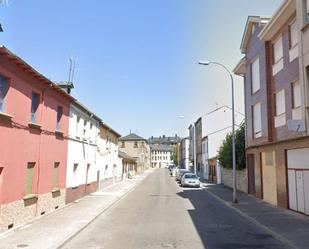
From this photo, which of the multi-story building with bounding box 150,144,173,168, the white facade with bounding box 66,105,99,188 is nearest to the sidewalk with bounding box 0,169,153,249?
the white facade with bounding box 66,105,99,188

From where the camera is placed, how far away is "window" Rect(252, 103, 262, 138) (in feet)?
78.3

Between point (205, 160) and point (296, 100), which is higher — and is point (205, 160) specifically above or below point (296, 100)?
below

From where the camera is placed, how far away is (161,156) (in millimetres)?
168875

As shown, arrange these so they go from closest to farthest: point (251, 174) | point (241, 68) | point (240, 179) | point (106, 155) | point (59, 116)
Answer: point (59, 116)
point (251, 174)
point (241, 68)
point (240, 179)
point (106, 155)

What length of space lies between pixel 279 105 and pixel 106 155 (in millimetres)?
18702

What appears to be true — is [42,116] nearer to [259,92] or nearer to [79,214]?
[79,214]

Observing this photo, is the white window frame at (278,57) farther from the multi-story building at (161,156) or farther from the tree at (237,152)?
the multi-story building at (161,156)

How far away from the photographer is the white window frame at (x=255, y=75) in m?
23.9

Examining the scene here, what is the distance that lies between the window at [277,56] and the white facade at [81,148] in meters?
11.8

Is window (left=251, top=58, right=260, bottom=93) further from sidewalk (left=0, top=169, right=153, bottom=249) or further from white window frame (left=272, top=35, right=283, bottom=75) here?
sidewalk (left=0, top=169, right=153, bottom=249)

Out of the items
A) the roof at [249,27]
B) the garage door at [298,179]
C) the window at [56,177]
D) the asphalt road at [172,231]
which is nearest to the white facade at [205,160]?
the roof at [249,27]

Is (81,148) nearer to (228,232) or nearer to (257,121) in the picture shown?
(257,121)

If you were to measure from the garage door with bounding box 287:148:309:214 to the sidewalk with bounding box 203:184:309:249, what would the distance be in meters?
0.48

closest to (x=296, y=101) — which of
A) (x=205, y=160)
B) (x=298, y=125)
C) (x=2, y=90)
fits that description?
(x=298, y=125)
